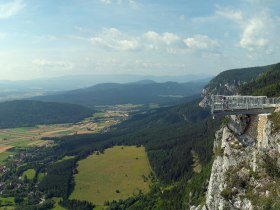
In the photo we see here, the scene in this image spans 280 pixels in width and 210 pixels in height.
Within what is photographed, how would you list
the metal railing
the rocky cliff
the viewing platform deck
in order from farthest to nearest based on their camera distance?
the metal railing < the viewing platform deck < the rocky cliff

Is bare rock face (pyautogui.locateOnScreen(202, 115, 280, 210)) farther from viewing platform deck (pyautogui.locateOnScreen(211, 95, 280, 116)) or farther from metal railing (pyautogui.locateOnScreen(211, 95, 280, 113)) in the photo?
metal railing (pyautogui.locateOnScreen(211, 95, 280, 113))

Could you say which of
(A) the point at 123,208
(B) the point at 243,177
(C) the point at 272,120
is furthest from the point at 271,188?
(A) the point at 123,208

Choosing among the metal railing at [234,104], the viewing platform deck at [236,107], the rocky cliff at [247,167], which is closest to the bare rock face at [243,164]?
the rocky cliff at [247,167]

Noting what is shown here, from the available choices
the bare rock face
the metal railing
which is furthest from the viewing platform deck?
the bare rock face

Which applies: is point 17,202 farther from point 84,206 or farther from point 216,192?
point 216,192

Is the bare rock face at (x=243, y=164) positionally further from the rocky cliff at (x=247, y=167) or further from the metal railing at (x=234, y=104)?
the metal railing at (x=234, y=104)

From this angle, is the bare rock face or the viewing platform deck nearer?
the bare rock face

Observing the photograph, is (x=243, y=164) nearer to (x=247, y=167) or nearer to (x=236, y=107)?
(x=247, y=167)

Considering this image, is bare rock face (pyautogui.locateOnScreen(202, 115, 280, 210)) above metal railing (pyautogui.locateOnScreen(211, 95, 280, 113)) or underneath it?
underneath
